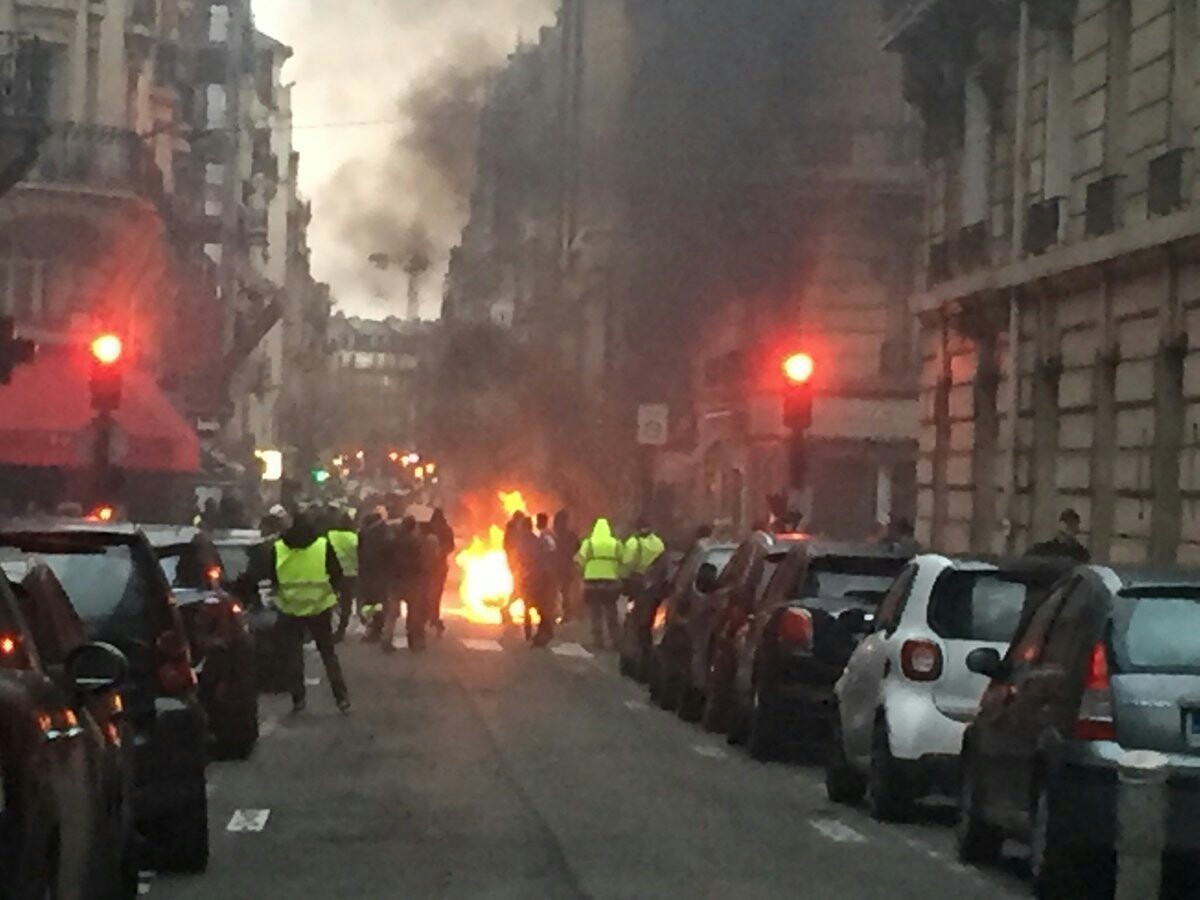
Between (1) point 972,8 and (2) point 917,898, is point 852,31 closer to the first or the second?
(1) point 972,8

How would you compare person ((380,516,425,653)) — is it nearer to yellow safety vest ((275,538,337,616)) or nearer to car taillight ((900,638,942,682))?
yellow safety vest ((275,538,337,616))

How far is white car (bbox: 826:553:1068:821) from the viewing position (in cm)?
1579

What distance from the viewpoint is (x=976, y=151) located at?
3738 cm

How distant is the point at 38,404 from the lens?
40938 millimetres

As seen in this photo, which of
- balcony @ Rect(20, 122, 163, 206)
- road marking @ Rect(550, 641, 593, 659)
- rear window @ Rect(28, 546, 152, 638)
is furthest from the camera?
balcony @ Rect(20, 122, 163, 206)

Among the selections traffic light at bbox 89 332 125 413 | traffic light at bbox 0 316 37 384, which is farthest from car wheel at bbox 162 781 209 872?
traffic light at bbox 89 332 125 413

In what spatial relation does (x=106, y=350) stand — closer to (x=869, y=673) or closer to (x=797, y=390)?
(x=797, y=390)

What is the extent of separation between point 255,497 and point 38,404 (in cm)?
3651

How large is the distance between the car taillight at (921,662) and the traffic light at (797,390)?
14504mm

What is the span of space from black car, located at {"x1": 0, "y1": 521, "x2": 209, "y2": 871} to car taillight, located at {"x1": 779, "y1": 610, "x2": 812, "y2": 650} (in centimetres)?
705

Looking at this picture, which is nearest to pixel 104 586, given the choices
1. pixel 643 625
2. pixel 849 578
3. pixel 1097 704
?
pixel 1097 704

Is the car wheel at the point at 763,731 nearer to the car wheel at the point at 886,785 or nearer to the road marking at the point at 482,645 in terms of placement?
the car wheel at the point at 886,785

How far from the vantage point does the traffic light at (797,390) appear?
30.5 metres

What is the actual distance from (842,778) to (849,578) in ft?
9.82
